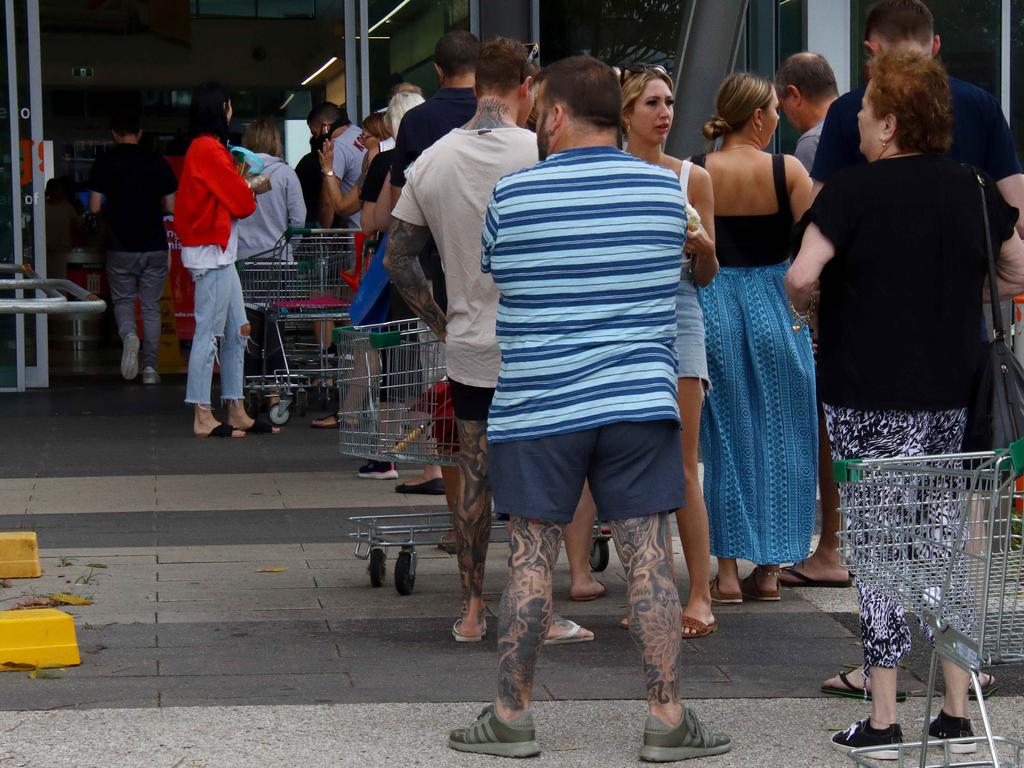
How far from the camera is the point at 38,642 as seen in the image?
5332mm

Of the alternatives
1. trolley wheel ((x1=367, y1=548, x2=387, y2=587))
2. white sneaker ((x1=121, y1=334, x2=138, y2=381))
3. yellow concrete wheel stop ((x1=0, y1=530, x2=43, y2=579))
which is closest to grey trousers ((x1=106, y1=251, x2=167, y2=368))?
white sneaker ((x1=121, y1=334, x2=138, y2=381))

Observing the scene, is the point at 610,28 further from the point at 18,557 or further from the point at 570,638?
the point at 570,638

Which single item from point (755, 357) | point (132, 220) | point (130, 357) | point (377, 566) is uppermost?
point (132, 220)

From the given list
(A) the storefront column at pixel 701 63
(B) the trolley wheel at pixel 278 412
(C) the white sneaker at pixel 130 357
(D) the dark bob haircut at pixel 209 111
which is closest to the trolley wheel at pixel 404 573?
(A) the storefront column at pixel 701 63

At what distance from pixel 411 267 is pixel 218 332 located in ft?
17.9

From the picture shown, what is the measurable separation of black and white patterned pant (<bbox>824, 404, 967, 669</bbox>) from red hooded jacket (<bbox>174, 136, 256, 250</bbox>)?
21.9 ft

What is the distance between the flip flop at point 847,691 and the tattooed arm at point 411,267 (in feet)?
5.82

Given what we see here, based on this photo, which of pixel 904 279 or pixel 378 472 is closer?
pixel 904 279

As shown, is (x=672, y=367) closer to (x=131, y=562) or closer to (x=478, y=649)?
(x=478, y=649)

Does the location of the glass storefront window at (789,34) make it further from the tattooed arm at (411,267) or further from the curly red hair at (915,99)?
the curly red hair at (915,99)

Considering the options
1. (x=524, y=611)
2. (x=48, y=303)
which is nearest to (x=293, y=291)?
(x=48, y=303)

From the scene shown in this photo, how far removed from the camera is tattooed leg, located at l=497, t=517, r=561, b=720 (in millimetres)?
4355

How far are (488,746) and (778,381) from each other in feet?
7.76

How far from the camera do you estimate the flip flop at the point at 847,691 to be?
503 cm
